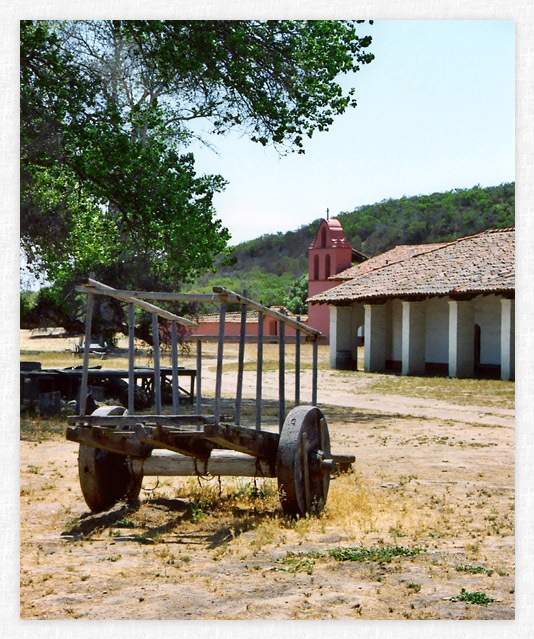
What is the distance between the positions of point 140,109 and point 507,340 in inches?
501

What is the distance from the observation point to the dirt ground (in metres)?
3.70

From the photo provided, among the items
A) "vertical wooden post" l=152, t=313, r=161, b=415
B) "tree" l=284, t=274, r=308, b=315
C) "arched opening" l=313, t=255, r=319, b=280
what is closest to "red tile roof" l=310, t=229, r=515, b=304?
"arched opening" l=313, t=255, r=319, b=280

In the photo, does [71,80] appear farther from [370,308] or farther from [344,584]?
[370,308]

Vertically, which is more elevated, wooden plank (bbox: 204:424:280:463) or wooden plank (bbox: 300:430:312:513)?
wooden plank (bbox: 204:424:280:463)

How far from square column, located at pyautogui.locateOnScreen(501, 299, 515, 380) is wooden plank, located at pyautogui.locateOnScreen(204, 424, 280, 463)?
50.5 feet

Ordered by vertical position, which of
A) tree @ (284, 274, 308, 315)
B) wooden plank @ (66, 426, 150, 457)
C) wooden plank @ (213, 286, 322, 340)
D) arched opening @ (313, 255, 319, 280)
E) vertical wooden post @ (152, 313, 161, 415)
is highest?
arched opening @ (313, 255, 319, 280)

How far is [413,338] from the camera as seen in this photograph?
2291 centimetres

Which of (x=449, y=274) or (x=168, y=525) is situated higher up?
(x=449, y=274)

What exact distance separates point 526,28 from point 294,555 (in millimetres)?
3082

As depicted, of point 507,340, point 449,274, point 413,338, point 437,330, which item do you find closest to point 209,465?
point 507,340

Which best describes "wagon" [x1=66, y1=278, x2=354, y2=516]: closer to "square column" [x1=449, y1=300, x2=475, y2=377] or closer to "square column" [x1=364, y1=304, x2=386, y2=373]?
"square column" [x1=449, y1=300, x2=475, y2=377]

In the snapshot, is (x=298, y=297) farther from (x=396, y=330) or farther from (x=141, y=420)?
(x=141, y=420)

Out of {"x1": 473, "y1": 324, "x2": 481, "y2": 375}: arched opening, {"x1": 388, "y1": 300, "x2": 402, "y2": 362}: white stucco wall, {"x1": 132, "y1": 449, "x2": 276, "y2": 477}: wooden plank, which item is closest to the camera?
{"x1": 132, "y1": 449, "x2": 276, "y2": 477}: wooden plank

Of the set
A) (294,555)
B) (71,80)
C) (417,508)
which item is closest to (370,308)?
(71,80)
